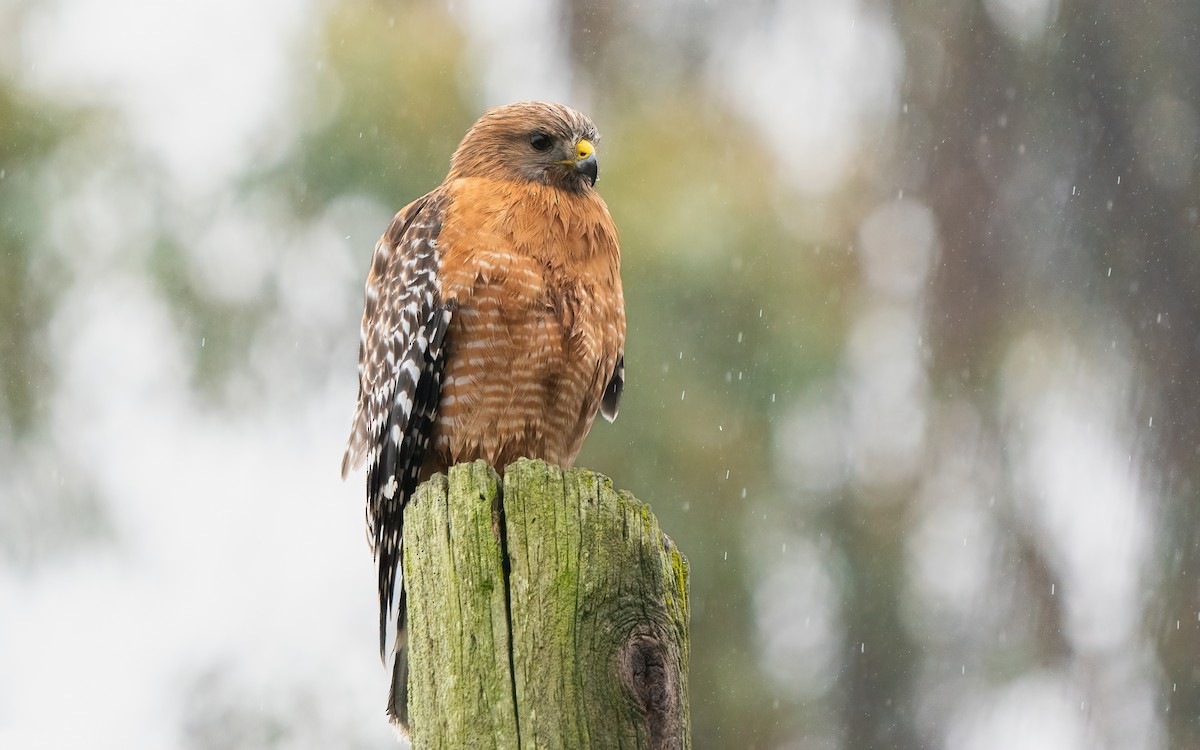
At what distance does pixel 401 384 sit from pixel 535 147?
0.93m

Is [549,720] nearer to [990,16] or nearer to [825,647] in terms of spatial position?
[825,647]

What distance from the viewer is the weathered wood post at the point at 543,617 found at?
81.5 inches

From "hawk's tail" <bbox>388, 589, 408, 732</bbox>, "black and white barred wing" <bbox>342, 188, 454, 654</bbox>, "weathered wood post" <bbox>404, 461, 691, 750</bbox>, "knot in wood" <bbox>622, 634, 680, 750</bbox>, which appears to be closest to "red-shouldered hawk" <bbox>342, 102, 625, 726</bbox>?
"black and white barred wing" <bbox>342, 188, 454, 654</bbox>

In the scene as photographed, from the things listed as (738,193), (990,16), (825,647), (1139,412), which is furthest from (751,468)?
(990,16)

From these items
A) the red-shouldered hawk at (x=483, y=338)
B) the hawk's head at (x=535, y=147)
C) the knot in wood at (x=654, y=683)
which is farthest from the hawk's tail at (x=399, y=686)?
the hawk's head at (x=535, y=147)

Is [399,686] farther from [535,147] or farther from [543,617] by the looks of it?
[535,147]

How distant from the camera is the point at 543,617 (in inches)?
84.0

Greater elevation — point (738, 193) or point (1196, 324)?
point (738, 193)

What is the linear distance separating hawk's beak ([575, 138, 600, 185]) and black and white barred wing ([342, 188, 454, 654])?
458mm

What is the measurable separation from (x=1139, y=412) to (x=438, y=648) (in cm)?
663

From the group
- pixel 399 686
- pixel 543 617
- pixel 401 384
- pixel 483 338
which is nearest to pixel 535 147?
pixel 483 338

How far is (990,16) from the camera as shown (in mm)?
8977

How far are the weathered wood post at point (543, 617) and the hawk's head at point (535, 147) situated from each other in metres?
1.92

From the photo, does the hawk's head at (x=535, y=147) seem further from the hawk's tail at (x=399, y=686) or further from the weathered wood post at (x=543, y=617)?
the weathered wood post at (x=543, y=617)
